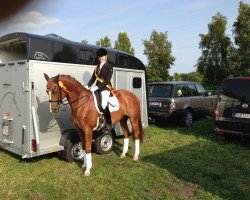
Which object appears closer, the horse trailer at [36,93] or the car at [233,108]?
the horse trailer at [36,93]

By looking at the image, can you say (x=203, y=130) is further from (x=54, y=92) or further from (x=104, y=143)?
(x=54, y=92)

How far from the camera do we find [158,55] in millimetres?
32562

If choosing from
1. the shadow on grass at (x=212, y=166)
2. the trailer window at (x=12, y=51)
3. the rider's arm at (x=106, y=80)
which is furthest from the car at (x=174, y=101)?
the trailer window at (x=12, y=51)

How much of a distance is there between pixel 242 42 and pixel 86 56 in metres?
19.5

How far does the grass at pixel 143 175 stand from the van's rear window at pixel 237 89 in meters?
A: 1.54

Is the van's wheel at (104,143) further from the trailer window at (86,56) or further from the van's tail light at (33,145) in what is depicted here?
the trailer window at (86,56)

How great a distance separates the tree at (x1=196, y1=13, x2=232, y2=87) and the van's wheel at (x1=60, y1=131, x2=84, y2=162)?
22.1m

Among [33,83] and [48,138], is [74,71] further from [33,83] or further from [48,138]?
[48,138]

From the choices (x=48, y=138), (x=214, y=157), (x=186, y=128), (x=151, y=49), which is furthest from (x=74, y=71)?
(x=151, y=49)

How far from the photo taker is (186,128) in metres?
11.6

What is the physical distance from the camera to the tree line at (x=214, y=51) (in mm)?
23625

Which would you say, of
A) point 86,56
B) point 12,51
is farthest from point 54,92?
point 12,51

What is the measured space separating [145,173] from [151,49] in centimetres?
2771

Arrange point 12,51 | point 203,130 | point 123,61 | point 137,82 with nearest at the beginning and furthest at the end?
1. point 12,51
2. point 123,61
3. point 137,82
4. point 203,130
